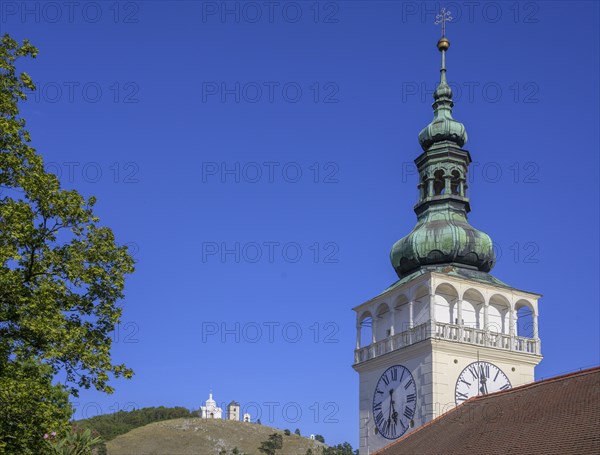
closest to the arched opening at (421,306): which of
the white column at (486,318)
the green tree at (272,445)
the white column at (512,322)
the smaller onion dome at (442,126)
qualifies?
the white column at (486,318)

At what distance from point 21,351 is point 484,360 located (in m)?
22.2

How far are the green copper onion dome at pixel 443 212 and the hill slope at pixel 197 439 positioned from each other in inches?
4862

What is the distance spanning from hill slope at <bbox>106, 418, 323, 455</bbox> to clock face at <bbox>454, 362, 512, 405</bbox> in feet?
416

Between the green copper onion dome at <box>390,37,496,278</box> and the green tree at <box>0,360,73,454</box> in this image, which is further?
the green copper onion dome at <box>390,37,496,278</box>

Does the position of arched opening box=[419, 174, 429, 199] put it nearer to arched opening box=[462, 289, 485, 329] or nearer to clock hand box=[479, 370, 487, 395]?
arched opening box=[462, 289, 485, 329]

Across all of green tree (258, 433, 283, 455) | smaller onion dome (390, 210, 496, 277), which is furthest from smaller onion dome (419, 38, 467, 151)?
green tree (258, 433, 283, 455)

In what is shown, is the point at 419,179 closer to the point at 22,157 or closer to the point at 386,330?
the point at 386,330

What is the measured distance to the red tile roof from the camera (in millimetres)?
22611

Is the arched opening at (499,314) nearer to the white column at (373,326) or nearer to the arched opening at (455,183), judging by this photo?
the white column at (373,326)

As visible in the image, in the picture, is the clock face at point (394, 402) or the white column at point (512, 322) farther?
the white column at point (512, 322)

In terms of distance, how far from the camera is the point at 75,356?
64.4 ft

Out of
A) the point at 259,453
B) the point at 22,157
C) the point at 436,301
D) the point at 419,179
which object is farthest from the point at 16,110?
the point at 259,453

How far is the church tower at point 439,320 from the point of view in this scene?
3653 centimetres

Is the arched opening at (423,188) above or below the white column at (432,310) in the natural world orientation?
above
